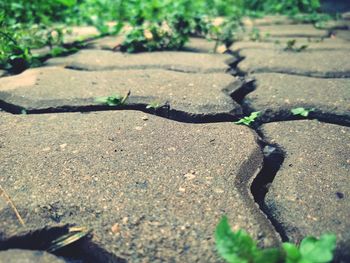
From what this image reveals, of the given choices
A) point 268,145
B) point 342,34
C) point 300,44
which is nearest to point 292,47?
point 300,44

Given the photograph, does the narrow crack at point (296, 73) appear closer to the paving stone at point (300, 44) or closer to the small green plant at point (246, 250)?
the paving stone at point (300, 44)

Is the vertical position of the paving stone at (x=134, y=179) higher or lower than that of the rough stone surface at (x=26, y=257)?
higher

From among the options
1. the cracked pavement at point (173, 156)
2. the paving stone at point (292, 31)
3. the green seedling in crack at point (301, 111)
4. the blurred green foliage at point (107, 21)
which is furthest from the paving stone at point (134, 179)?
the paving stone at point (292, 31)

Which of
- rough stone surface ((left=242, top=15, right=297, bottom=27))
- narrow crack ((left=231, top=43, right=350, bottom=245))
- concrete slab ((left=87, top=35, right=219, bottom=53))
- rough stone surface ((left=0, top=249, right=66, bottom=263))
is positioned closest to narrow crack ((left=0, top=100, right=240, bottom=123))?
narrow crack ((left=231, top=43, right=350, bottom=245))

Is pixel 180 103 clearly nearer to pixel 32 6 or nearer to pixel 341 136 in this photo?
pixel 341 136

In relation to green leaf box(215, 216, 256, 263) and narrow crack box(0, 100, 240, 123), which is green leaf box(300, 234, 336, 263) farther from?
narrow crack box(0, 100, 240, 123)

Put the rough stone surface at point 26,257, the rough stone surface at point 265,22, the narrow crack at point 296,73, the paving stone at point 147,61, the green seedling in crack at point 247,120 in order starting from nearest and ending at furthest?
1. the rough stone surface at point 26,257
2. the green seedling in crack at point 247,120
3. the narrow crack at point 296,73
4. the paving stone at point 147,61
5. the rough stone surface at point 265,22
